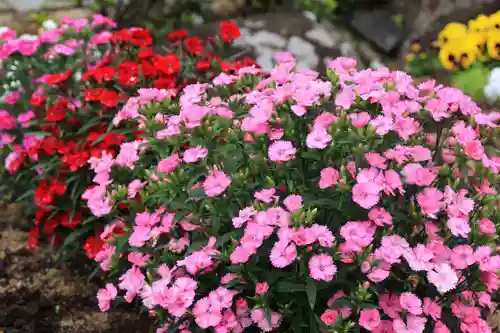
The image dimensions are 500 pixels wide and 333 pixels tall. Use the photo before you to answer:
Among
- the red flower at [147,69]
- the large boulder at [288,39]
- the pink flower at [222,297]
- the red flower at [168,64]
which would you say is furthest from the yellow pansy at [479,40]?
the pink flower at [222,297]

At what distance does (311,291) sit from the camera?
2.12 metres

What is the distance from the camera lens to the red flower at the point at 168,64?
11.1ft

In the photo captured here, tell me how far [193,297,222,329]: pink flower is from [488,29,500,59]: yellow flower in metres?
3.79

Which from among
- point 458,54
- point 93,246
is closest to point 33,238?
point 93,246

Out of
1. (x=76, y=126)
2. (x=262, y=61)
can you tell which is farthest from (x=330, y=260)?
(x=262, y=61)

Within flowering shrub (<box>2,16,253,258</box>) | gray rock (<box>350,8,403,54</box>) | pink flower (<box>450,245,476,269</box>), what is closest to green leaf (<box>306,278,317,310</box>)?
pink flower (<box>450,245,476,269</box>)

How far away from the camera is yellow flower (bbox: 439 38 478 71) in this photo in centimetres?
533

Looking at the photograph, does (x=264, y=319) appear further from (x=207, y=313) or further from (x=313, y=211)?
(x=313, y=211)

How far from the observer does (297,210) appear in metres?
2.13

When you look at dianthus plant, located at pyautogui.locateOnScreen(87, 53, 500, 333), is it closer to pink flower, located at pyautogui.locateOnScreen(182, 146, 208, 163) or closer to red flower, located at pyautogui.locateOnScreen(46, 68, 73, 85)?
pink flower, located at pyautogui.locateOnScreen(182, 146, 208, 163)

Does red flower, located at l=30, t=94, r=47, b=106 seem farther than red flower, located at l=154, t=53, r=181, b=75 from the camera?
Yes

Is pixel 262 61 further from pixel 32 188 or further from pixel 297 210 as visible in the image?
pixel 297 210

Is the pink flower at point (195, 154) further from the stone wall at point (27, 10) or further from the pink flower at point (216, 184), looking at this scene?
the stone wall at point (27, 10)

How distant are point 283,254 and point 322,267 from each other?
133 mm
